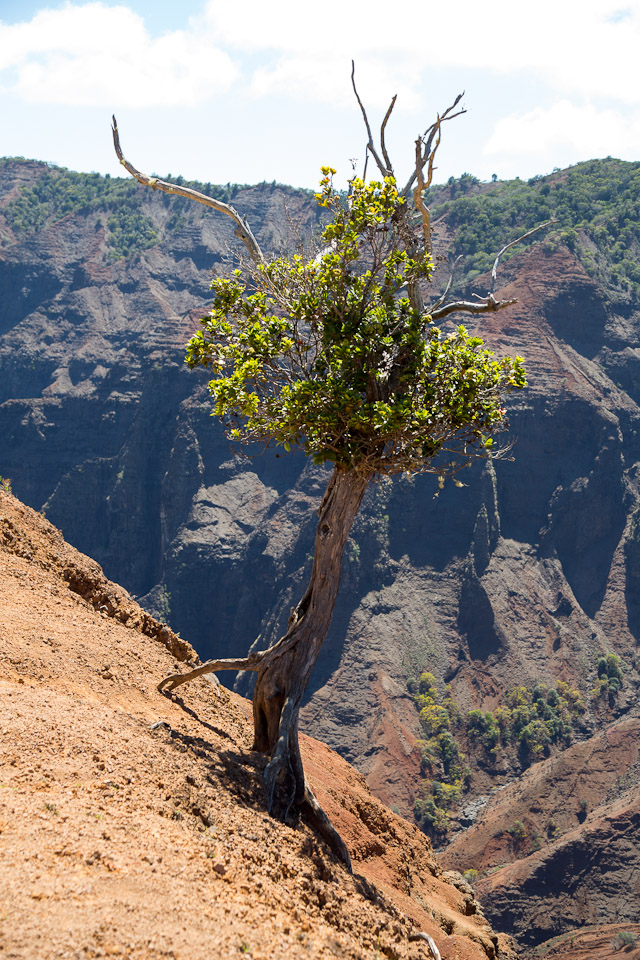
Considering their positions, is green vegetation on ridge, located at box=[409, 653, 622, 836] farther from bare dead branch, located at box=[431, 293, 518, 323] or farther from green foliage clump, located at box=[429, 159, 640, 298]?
bare dead branch, located at box=[431, 293, 518, 323]

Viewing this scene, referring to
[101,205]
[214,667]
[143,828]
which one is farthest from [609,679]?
[101,205]

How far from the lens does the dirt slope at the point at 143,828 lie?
4.57m

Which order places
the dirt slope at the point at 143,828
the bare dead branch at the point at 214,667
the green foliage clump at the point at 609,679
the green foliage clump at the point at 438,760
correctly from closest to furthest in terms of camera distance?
1. the dirt slope at the point at 143,828
2. the bare dead branch at the point at 214,667
3. the green foliage clump at the point at 438,760
4. the green foliage clump at the point at 609,679

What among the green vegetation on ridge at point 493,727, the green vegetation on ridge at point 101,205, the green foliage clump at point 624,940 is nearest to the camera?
the green foliage clump at point 624,940

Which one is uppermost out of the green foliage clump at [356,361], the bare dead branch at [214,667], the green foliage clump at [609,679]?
the green foliage clump at [356,361]

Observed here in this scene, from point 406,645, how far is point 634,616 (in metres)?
18.8

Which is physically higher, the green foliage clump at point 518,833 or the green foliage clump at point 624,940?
the green foliage clump at point 624,940

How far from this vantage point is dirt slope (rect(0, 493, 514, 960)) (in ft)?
15.0

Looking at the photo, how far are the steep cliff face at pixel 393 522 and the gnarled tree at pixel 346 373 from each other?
46029mm

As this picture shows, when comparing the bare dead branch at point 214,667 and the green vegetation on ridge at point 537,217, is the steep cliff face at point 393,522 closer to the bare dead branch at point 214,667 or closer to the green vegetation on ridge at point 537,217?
the green vegetation on ridge at point 537,217

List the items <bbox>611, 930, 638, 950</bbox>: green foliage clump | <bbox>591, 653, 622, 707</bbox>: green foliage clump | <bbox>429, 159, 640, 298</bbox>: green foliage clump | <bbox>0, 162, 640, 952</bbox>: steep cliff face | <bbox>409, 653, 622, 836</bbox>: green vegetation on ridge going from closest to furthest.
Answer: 1. <bbox>611, 930, 638, 950</bbox>: green foliage clump
2. <bbox>409, 653, 622, 836</bbox>: green vegetation on ridge
3. <bbox>591, 653, 622, 707</bbox>: green foliage clump
4. <bbox>0, 162, 640, 952</bbox>: steep cliff face
5. <bbox>429, 159, 640, 298</bbox>: green foliage clump

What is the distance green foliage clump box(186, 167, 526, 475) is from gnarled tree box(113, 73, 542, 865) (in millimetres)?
17

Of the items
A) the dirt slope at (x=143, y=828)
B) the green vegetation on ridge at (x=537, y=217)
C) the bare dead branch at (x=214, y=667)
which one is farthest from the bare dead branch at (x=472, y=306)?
the green vegetation on ridge at (x=537, y=217)

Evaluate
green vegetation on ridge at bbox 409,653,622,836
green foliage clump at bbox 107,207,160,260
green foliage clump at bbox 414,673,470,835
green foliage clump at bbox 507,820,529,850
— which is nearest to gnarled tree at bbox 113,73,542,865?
green foliage clump at bbox 507,820,529,850
